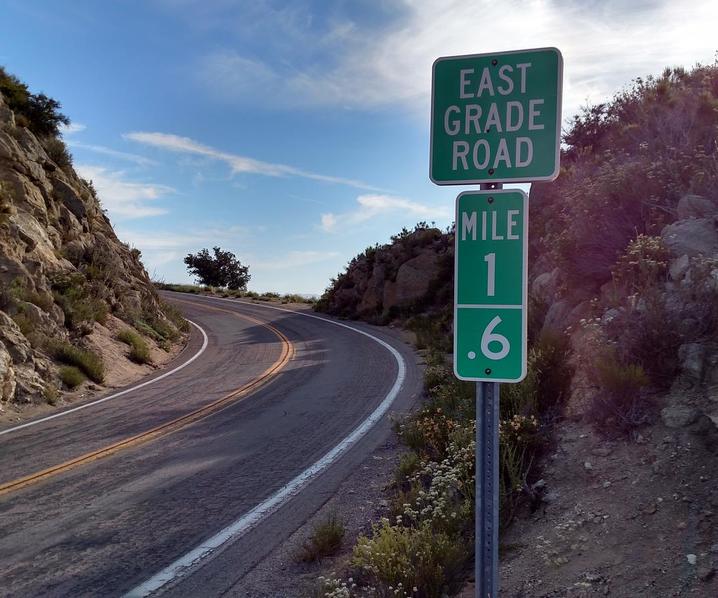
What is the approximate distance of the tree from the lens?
58.0m

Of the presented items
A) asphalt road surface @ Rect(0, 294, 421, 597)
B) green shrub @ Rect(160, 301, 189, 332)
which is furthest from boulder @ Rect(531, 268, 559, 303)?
green shrub @ Rect(160, 301, 189, 332)

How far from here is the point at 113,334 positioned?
17.3 m

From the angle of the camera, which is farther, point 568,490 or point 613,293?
point 613,293

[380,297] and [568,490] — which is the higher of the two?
[380,297]

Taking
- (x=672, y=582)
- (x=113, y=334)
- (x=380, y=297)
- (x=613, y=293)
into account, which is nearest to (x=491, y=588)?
(x=672, y=582)

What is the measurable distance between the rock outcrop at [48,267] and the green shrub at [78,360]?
163 mm

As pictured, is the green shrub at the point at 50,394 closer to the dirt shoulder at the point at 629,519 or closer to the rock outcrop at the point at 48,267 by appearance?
the rock outcrop at the point at 48,267

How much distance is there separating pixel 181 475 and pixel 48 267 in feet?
41.1

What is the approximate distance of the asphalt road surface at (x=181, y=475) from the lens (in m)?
4.70

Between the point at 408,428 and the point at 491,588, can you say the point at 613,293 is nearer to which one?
the point at 408,428

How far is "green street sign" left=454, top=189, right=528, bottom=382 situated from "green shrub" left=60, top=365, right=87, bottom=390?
1253cm

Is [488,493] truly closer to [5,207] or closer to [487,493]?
[487,493]

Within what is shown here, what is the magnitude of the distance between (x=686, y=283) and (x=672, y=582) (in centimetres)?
350

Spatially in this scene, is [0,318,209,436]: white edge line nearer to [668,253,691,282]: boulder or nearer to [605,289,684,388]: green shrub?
[605,289,684,388]: green shrub
